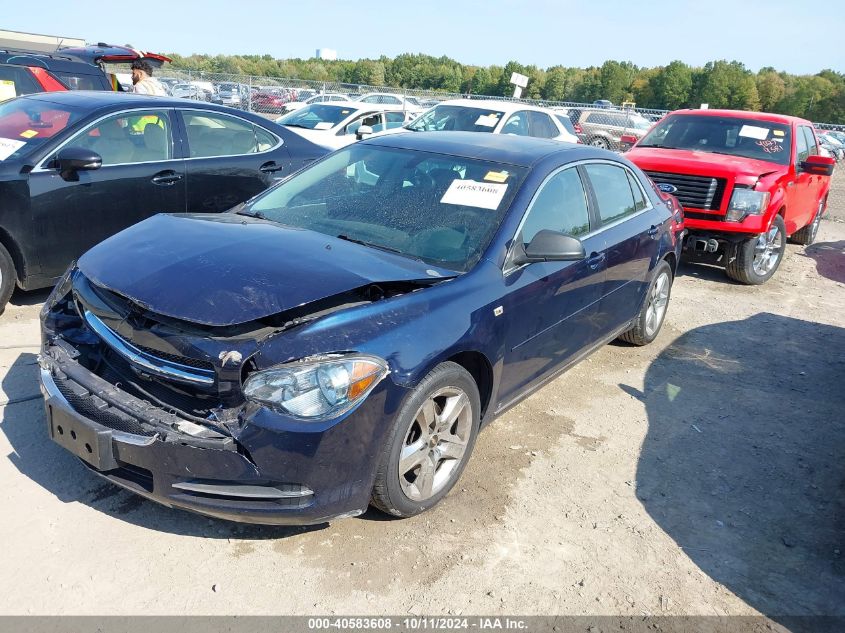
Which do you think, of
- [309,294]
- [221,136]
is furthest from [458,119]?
[309,294]

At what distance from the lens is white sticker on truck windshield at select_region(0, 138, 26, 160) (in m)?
5.18

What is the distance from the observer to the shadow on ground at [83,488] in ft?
10.1

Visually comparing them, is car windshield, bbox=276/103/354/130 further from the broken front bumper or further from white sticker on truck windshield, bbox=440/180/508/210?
the broken front bumper

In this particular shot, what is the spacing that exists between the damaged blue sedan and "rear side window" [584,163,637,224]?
0.76ft

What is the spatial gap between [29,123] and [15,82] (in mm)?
4847

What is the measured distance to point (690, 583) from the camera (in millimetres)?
3043

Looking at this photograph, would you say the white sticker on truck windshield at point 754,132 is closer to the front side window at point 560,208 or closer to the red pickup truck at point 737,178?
the red pickup truck at point 737,178

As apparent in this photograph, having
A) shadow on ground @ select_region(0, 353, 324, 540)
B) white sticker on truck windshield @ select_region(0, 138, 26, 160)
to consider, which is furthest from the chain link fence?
shadow on ground @ select_region(0, 353, 324, 540)

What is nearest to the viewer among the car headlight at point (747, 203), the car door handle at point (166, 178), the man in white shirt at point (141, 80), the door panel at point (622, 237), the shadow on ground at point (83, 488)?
the shadow on ground at point (83, 488)

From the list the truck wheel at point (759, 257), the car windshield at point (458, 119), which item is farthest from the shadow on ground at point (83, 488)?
the car windshield at point (458, 119)

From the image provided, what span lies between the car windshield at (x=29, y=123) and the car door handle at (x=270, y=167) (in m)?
1.56

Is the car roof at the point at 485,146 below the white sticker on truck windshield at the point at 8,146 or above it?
above

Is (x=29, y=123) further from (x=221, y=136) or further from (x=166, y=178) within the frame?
(x=221, y=136)

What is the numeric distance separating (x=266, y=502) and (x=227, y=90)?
94.5ft
